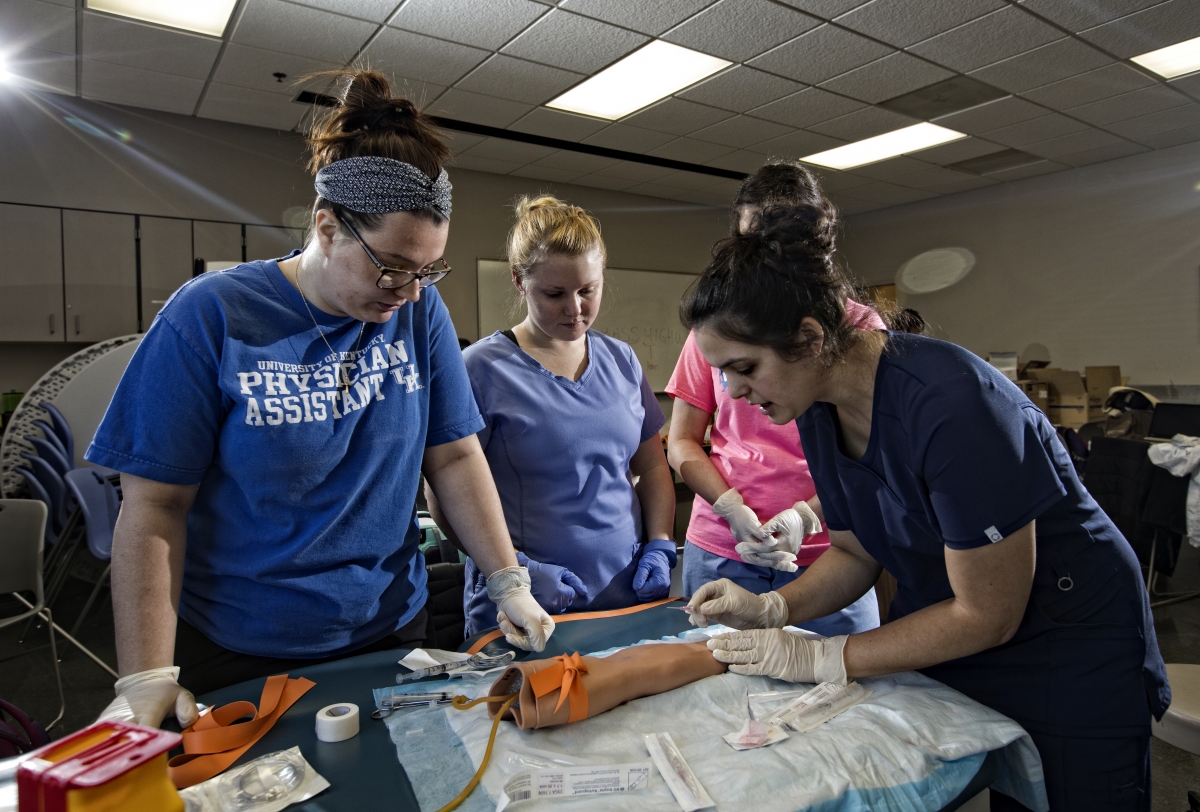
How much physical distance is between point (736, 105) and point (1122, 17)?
1.87m

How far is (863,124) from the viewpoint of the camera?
4629 millimetres

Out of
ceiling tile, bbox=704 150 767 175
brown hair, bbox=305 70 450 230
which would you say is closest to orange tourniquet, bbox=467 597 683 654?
brown hair, bbox=305 70 450 230

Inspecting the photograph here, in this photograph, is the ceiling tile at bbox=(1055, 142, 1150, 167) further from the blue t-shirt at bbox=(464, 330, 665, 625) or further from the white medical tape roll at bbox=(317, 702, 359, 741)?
the white medical tape roll at bbox=(317, 702, 359, 741)

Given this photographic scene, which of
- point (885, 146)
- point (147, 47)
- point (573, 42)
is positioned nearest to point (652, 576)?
point (573, 42)

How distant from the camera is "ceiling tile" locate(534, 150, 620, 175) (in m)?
5.25

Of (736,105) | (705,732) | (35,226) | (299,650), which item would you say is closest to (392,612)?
(299,650)

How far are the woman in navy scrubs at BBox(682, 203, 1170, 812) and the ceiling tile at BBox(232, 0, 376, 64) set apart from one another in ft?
9.27

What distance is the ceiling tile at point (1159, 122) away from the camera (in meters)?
4.55

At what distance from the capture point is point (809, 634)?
113cm

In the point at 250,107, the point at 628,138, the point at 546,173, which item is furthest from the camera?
the point at 546,173

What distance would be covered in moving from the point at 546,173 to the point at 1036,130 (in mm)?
3492

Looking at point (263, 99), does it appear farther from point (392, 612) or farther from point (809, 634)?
point (809, 634)

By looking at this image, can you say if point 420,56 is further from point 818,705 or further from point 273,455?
point 818,705

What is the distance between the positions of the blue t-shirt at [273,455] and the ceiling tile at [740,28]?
273 centimetres
